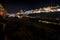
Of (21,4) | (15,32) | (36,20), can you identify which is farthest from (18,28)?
(21,4)

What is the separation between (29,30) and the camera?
28.8 inches

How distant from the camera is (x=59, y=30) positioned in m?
0.65

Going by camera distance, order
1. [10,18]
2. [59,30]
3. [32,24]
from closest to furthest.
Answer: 1. [59,30]
2. [32,24]
3. [10,18]

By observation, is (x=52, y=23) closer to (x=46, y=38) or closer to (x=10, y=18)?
(x=46, y=38)

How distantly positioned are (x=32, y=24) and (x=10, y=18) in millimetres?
195

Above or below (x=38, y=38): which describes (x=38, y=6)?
above

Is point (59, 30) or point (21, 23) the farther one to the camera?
point (21, 23)

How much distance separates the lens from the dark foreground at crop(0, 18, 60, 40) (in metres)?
0.66

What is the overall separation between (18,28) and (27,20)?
0.31 ft

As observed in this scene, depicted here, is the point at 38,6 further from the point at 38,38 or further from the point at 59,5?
the point at 38,38

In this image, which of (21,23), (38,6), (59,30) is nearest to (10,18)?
(21,23)

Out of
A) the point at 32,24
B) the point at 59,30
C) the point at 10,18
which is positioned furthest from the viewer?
the point at 10,18

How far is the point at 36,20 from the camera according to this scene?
794 mm

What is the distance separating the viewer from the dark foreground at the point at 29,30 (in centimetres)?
66
